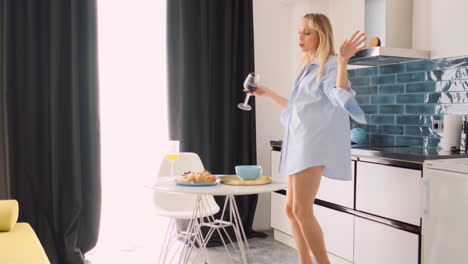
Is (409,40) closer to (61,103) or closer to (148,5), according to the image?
(148,5)

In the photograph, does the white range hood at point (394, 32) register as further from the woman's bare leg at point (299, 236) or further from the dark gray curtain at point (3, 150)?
the dark gray curtain at point (3, 150)

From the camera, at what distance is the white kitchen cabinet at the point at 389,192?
271 cm

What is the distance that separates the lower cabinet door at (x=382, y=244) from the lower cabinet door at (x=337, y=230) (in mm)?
57

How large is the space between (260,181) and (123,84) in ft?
5.67

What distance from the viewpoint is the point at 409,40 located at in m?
3.36

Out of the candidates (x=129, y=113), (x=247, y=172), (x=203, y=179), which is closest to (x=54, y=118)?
(x=129, y=113)

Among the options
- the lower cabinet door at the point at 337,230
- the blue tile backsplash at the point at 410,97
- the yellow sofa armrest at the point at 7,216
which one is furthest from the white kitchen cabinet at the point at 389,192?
the yellow sofa armrest at the point at 7,216

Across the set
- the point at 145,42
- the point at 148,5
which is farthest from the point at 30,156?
the point at 148,5

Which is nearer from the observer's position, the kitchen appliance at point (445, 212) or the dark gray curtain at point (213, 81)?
the kitchen appliance at point (445, 212)

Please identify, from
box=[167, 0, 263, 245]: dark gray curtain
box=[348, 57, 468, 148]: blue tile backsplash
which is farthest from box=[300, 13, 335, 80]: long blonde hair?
box=[167, 0, 263, 245]: dark gray curtain

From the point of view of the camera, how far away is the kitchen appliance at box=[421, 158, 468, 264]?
2432 millimetres

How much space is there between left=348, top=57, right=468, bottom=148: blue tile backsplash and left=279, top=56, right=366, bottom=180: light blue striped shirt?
94 cm

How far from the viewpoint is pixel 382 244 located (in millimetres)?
2951

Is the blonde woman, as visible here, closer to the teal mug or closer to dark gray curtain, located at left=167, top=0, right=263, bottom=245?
the teal mug
